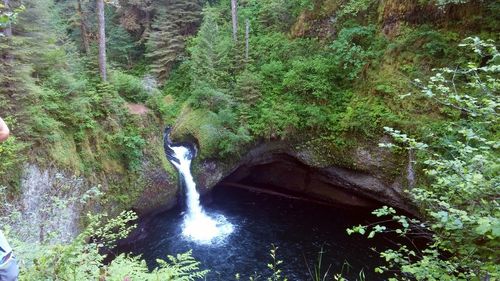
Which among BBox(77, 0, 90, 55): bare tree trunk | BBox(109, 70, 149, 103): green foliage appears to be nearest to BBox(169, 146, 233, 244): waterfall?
BBox(109, 70, 149, 103): green foliage

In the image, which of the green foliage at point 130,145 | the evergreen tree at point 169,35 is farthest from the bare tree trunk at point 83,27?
the green foliage at point 130,145

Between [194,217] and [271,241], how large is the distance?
3698 millimetres

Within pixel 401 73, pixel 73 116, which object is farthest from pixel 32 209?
pixel 401 73

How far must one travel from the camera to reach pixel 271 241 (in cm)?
1280

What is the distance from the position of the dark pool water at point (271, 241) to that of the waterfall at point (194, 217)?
0.36 m

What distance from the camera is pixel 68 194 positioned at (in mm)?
9578

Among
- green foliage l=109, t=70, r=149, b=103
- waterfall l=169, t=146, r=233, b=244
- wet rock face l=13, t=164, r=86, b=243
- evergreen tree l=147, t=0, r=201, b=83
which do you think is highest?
evergreen tree l=147, t=0, r=201, b=83

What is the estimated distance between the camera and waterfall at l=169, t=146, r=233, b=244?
13234mm

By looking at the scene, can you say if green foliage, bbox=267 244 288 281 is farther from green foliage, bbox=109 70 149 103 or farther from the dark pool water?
green foliage, bbox=109 70 149 103

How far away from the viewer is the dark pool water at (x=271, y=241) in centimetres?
1120

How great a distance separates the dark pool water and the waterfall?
1.18 feet

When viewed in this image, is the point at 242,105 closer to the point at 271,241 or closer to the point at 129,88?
the point at 129,88

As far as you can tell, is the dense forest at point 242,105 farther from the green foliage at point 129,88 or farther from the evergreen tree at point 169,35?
the evergreen tree at point 169,35

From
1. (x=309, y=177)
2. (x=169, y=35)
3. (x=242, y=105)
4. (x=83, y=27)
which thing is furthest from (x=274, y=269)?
(x=169, y=35)
